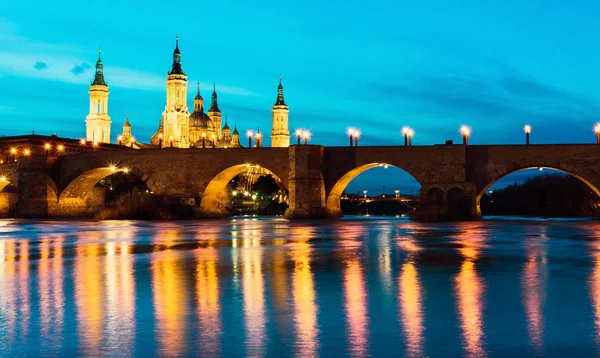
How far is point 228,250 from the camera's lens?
2086 centimetres

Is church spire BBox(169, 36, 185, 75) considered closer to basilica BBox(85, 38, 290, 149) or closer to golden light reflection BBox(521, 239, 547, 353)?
basilica BBox(85, 38, 290, 149)

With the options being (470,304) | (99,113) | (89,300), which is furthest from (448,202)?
(99,113)

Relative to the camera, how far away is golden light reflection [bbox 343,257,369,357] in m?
7.91

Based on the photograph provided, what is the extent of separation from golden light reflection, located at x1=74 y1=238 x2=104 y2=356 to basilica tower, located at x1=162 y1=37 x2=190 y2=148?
124 meters

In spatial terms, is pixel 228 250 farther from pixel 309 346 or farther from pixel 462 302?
pixel 309 346

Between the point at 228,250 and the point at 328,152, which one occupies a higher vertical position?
the point at 328,152

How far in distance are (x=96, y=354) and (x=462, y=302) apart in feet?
18.0

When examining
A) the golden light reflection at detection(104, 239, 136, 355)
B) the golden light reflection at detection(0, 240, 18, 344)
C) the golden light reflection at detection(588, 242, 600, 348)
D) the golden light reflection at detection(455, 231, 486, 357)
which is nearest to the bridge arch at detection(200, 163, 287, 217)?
the golden light reflection at detection(0, 240, 18, 344)

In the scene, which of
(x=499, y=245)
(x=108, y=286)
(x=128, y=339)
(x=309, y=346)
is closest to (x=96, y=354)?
(x=128, y=339)

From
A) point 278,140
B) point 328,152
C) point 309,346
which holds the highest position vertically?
point 278,140

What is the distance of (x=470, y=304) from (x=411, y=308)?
931mm

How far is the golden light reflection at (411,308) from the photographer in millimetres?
7925

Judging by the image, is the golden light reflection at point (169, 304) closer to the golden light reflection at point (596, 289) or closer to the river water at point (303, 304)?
the river water at point (303, 304)

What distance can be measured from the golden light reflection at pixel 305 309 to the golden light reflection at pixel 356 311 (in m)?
0.43
